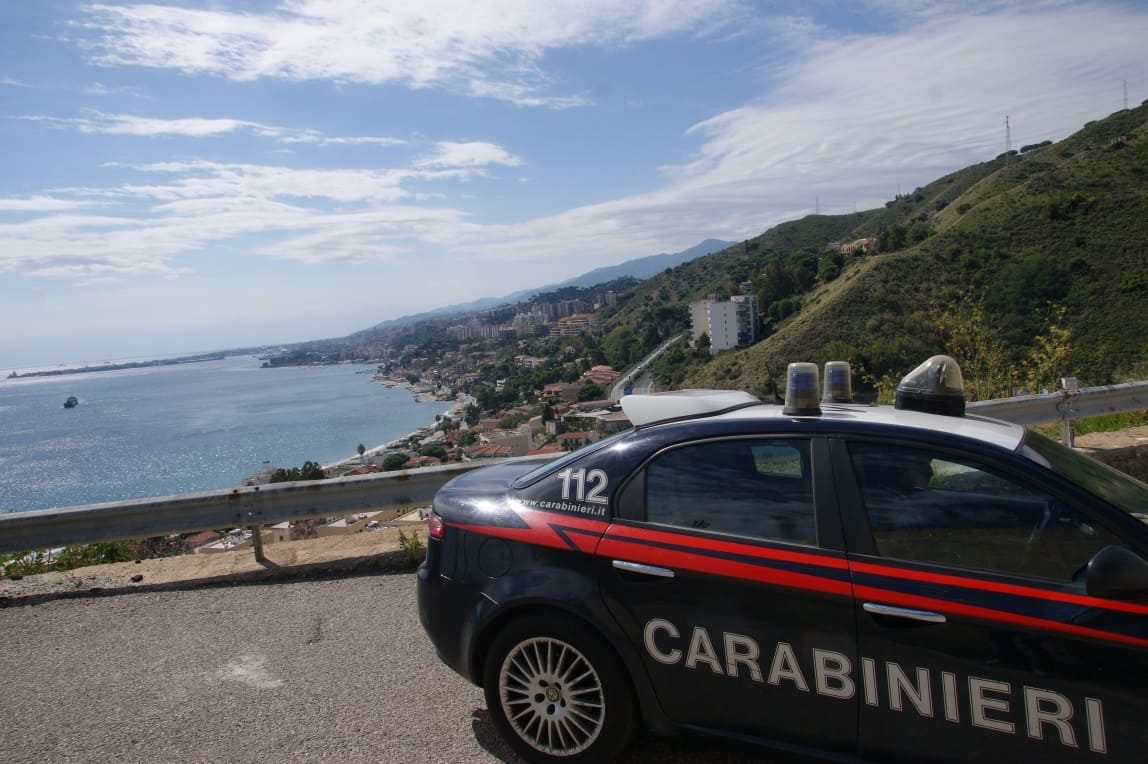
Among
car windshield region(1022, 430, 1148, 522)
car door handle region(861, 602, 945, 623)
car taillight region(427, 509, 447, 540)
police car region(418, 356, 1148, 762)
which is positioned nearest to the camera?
police car region(418, 356, 1148, 762)

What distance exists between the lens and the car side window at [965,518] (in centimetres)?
238

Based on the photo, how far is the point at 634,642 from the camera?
2801mm

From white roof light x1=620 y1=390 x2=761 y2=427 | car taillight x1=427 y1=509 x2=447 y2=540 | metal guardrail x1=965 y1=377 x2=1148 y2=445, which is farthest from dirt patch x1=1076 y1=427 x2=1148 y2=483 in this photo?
car taillight x1=427 y1=509 x2=447 y2=540

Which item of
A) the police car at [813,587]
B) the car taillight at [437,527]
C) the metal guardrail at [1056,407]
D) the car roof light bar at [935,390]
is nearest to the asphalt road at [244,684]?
the police car at [813,587]

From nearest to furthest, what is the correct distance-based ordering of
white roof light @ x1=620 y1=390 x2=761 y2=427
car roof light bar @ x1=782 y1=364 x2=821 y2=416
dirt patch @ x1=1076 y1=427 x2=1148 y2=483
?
car roof light bar @ x1=782 y1=364 x2=821 y2=416 → white roof light @ x1=620 y1=390 x2=761 y2=427 → dirt patch @ x1=1076 y1=427 x2=1148 y2=483

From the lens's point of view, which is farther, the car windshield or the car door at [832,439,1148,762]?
the car windshield

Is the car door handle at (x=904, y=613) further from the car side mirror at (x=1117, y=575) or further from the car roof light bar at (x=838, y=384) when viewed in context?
the car roof light bar at (x=838, y=384)

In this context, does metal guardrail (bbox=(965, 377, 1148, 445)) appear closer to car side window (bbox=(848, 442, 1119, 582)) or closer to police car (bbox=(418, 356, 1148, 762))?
police car (bbox=(418, 356, 1148, 762))

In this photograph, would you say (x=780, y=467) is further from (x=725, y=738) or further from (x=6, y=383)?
(x=6, y=383)

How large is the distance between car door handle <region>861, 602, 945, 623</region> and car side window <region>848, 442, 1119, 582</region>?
179mm

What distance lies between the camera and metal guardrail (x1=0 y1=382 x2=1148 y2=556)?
5648 mm

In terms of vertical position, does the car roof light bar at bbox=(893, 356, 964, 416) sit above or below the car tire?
above

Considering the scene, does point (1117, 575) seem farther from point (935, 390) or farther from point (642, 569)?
point (642, 569)

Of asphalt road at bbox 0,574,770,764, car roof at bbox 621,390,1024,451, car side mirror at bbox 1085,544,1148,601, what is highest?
car roof at bbox 621,390,1024,451
